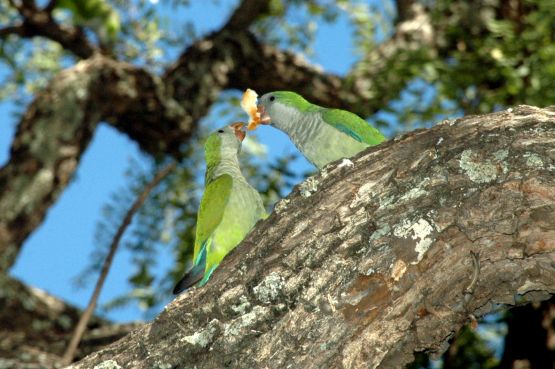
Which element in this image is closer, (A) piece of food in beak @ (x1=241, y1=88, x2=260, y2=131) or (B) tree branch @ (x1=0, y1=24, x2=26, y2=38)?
(A) piece of food in beak @ (x1=241, y1=88, x2=260, y2=131)

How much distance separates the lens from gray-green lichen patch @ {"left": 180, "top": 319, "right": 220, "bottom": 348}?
313cm

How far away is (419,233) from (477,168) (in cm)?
37

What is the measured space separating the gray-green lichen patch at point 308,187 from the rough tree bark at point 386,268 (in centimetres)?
6

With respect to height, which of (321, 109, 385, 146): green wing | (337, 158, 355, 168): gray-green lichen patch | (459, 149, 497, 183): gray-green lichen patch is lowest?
(459, 149, 497, 183): gray-green lichen patch

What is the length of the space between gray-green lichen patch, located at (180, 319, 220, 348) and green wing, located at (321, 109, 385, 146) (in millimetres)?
1723

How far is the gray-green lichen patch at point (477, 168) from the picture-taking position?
10.5 ft

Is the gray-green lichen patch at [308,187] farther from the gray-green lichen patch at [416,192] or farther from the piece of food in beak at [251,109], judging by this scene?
the piece of food in beak at [251,109]

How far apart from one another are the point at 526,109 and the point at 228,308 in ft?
5.02

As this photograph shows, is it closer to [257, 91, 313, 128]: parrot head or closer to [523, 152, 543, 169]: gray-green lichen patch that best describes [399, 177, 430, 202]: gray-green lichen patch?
[523, 152, 543, 169]: gray-green lichen patch

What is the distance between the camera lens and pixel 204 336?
3.14m

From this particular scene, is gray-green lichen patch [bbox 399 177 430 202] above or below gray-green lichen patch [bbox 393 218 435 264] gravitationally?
above

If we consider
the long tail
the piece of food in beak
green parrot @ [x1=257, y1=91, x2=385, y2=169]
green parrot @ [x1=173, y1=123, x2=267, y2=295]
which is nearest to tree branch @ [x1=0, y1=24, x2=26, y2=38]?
the piece of food in beak

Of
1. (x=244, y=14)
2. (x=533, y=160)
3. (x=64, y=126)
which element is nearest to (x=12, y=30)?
(x=64, y=126)

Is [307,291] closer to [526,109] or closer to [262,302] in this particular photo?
[262,302]
